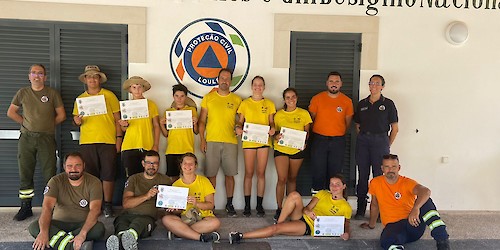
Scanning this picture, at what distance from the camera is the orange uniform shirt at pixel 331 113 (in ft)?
18.4

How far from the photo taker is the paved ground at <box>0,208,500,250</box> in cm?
461

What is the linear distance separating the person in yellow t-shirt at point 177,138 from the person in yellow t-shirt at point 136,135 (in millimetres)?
183

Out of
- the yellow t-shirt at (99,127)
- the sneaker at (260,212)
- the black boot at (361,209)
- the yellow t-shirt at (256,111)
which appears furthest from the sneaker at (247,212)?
the yellow t-shirt at (99,127)

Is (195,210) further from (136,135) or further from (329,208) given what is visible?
(329,208)

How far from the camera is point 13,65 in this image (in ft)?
18.2

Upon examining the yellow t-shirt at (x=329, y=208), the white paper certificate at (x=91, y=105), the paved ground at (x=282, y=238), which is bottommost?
the paved ground at (x=282, y=238)

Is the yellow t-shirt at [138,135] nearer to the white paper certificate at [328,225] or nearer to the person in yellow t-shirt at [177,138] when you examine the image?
the person in yellow t-shirt at [177,138]

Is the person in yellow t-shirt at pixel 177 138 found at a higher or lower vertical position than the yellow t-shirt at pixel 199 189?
higher

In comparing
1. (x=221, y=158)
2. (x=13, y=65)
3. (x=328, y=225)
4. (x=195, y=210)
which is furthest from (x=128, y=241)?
(x=13, y=65)

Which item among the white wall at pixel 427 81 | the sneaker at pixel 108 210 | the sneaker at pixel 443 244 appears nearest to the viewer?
the sneaker at pixel 443 244

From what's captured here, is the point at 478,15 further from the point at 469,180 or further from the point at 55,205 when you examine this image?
the point at 55,205

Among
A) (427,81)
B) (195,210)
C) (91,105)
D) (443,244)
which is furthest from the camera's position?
(427,81)

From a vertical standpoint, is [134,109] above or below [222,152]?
above

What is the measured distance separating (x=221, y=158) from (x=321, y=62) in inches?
70.7
